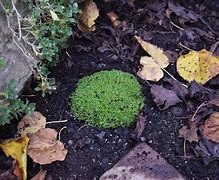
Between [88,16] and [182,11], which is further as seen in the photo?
[182,11]

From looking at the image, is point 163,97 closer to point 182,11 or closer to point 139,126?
point 139,126

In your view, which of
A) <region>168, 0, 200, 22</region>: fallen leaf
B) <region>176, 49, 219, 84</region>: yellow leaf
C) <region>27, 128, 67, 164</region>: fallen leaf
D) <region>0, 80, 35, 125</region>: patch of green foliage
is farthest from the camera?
<region>168, 0, 200, 22</region>: fallen leaf

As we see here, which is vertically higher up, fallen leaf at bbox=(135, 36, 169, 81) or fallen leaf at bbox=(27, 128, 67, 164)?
fallen leaf at bbox=(135, 36, 169, 81)

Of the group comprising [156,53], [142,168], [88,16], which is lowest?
[142,168]

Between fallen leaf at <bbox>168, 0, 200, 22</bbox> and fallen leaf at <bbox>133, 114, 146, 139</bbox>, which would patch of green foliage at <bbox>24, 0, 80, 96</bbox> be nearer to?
fallen leaf at <bbox>133, 114, 146, 139</bbox>

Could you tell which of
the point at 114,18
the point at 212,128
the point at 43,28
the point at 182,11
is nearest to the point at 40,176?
the point at 43,28

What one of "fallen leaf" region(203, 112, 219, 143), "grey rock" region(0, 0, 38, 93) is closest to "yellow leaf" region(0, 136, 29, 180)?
"grey rock" region(0, 0, 38, 93)
